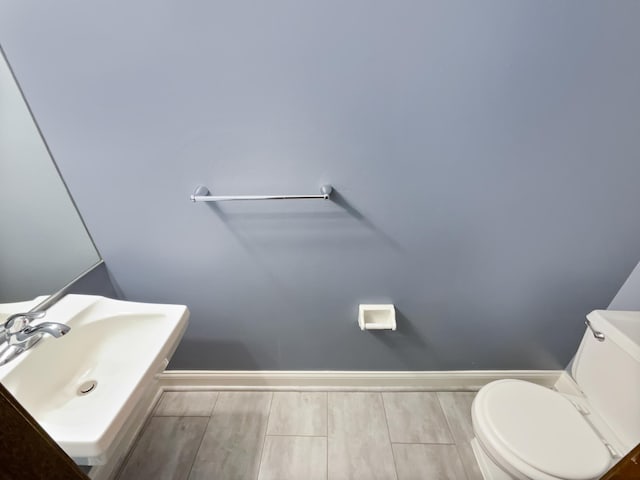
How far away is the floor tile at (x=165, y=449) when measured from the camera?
1211mm

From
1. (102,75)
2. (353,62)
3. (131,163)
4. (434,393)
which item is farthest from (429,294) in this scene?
(102,75)

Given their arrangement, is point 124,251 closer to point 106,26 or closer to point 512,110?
point 106,26

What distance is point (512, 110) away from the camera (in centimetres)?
89

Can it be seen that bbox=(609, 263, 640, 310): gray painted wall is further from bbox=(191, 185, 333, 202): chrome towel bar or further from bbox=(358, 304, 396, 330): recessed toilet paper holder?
bbox=(191, 185, 333, 202): chrome towel bar

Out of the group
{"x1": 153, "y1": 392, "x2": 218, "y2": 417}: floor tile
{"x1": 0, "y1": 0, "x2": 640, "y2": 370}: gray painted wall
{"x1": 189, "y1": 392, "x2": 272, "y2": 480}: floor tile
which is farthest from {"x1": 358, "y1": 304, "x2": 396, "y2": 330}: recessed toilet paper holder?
{"x1": 153, "y1": 392, "x2": 218, "y2": 417}: floor tile

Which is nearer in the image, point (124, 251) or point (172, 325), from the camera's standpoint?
point (172, 325)

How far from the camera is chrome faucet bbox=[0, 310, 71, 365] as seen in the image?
788mm

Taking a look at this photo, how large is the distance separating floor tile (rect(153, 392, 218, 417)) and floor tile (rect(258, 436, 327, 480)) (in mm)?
396

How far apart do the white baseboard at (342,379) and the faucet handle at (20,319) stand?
795 mm

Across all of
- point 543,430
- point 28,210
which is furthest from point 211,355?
point 543,430

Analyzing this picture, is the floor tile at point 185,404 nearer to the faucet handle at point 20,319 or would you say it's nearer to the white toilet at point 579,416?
the faucet handle at point 20,319

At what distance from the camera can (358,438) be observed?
1307mm

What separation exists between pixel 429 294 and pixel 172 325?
1059 millimetres

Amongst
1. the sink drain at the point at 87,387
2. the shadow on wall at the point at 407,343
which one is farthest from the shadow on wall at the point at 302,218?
the sink drain at the point at 87,387
